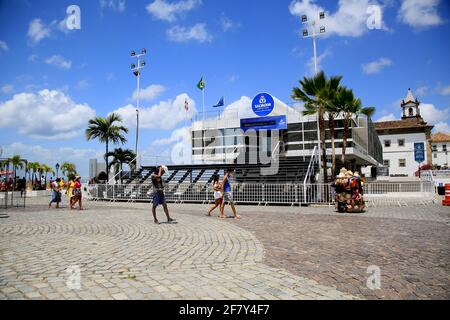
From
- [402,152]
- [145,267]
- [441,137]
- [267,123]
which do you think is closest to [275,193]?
[267,123]

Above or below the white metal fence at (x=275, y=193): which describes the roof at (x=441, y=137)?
above

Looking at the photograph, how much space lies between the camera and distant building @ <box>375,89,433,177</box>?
66.8 m

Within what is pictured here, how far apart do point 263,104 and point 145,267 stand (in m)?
22.1

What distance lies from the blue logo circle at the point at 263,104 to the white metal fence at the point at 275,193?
31.5ft

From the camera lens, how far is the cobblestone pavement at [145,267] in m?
3.68

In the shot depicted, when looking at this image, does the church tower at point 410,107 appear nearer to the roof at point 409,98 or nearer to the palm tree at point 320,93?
the roof at point 409,98

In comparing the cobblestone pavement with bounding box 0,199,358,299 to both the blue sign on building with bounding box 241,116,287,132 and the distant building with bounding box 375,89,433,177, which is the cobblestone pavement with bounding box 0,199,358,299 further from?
the distant building with bounding box 375,89,433,177

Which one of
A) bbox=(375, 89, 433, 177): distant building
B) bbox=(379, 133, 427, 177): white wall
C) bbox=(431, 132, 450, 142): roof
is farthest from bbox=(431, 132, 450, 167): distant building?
bbox=(379, 133, 427, 177): white wall

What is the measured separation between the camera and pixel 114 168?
30953 mm

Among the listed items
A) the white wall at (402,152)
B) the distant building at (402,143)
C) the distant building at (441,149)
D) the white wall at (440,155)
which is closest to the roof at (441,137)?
the distant building at (441,149)

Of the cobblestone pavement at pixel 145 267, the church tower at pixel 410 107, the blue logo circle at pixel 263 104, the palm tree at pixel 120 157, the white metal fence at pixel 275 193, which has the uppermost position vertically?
the church tower at pixel 410 107

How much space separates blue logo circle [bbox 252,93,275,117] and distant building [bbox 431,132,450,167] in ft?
262
